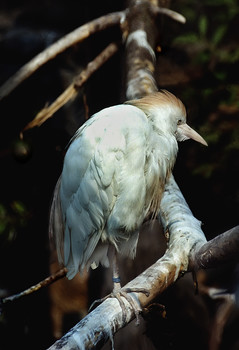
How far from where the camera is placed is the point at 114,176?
6.23ft

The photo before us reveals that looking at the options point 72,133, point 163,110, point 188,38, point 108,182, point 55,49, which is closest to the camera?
point 108,182

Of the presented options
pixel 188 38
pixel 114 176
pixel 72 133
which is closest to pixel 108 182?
pixel 114 176

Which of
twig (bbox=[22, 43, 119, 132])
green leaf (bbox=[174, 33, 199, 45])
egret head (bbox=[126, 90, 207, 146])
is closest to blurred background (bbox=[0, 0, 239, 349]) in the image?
green leaf (bbox=[174, 33, 199, 45])

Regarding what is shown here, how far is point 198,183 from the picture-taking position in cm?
348

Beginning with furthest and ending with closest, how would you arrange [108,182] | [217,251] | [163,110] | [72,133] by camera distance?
[72,133] → [163,110] → [108,182] → [217,251]

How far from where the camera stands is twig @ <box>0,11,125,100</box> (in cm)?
285

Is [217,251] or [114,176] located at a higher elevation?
[114,176]

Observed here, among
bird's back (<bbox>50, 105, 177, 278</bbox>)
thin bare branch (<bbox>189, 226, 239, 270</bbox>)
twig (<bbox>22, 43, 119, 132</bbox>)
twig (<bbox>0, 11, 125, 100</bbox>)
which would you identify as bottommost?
thin bare branch (<bbox>189, 226, 239, 270</bbox>)

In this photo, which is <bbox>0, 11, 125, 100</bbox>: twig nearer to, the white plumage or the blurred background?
the blurred background

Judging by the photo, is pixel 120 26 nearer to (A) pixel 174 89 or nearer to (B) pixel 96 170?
(A) pixel 174 89

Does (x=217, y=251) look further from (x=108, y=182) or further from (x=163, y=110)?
(x=163, y=110)

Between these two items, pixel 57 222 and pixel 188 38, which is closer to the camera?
pixel 57 222

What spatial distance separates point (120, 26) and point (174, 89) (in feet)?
2.26

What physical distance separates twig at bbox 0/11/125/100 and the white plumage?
0.98m
